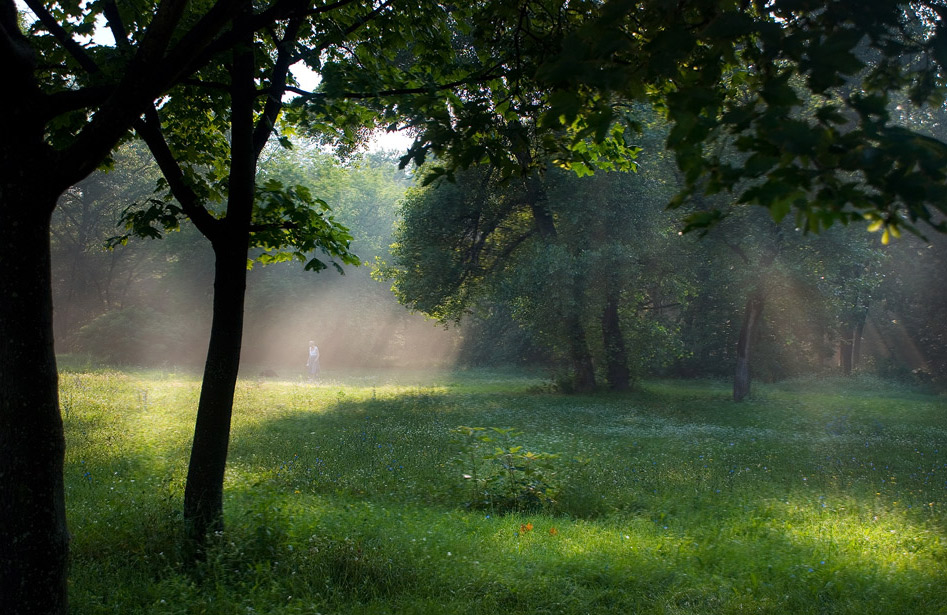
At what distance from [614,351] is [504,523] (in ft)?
61.1

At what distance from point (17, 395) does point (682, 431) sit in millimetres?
14934

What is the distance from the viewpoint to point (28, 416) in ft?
11.3

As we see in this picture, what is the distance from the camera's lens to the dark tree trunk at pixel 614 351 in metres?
24.6

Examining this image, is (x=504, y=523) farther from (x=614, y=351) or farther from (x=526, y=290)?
(x=614, y=351)

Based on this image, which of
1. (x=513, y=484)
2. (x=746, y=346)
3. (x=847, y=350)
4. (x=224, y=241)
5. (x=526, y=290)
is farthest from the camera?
(x=847, y=350)

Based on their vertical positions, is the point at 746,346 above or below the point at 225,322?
above

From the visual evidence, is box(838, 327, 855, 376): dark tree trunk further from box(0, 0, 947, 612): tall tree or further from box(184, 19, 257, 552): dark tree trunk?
box(184, 19, 257, 552): dark tree trunk

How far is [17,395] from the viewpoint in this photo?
342 cm

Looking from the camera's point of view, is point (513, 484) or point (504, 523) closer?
point (504, 523)

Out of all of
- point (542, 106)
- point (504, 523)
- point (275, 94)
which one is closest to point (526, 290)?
point (504, 523)

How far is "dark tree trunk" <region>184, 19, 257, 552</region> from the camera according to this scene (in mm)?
5262

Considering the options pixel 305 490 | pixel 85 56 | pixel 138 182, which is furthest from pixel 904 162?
pixel 138 182

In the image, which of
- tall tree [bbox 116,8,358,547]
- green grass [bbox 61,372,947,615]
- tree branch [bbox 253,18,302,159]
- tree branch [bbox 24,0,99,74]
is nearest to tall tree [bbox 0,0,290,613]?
green grass [bbox 61,372,947,615]

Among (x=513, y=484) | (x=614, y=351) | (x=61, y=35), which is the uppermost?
(x=61, y=35)
